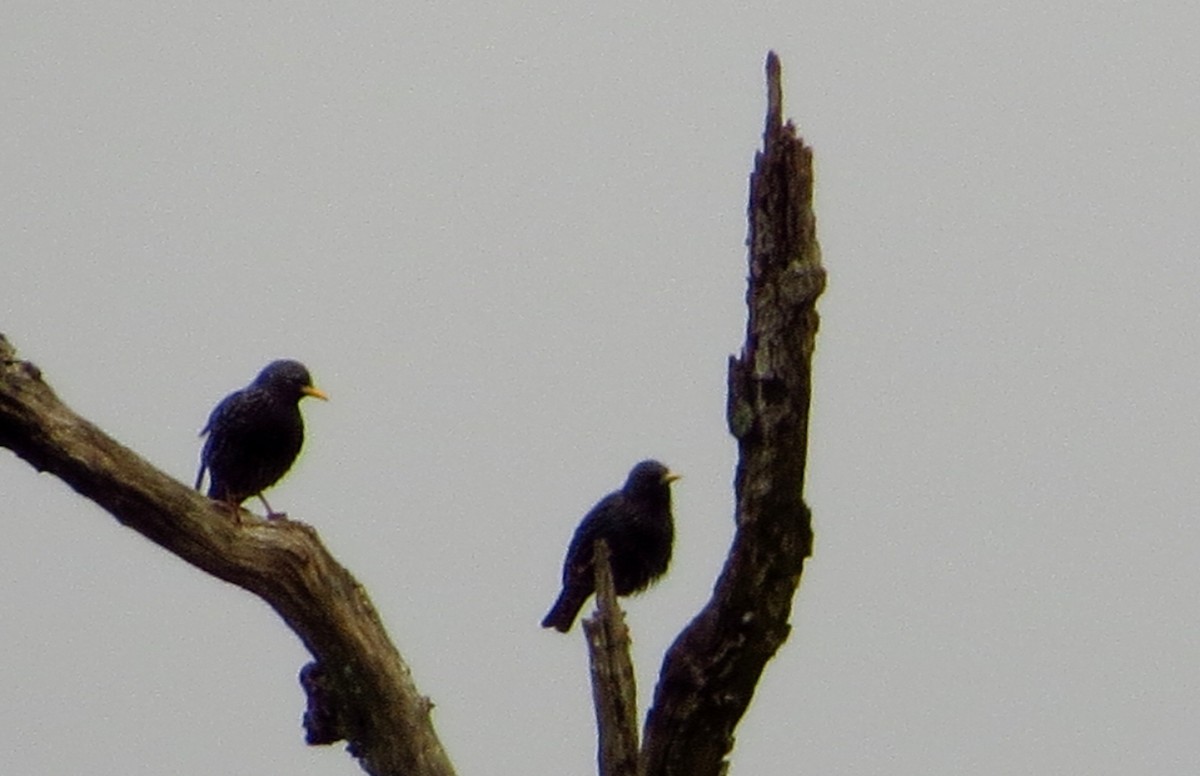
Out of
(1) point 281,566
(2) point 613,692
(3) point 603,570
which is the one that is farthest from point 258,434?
(2) point 613,692

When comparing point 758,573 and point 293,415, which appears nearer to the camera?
point 758,573

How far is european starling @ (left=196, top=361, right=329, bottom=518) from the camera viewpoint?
9758 mm

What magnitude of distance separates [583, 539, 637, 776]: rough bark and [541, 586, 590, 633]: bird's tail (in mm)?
3878

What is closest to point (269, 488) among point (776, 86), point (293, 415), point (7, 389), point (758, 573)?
point (293, 415)

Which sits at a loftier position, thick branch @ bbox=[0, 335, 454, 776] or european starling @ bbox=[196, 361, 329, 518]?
european starling @ bbox=[196, 361, 329, 518]

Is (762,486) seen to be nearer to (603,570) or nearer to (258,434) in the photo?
(603,570)

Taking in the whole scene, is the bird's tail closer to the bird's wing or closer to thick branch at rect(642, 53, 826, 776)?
the bird's wing

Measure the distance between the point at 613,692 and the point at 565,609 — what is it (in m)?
4.02

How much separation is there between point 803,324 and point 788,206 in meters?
0.38

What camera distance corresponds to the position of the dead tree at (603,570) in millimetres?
5906

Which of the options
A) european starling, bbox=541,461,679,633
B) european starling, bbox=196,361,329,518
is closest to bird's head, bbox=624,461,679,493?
european starling, bbox=541,461,679,633

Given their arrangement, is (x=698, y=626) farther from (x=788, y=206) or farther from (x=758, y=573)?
(x=788, y=206)

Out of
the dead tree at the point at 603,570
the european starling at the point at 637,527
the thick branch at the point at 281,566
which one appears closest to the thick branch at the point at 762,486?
the dead tree at the point at 603,570

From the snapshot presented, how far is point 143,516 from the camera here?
21.8ft
